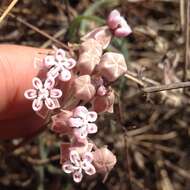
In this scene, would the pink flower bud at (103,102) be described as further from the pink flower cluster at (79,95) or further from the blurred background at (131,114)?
the blurred background at (131,114)

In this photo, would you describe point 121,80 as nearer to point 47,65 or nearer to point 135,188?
point 135,188

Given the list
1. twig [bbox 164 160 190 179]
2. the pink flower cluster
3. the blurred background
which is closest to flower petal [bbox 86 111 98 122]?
the pink flower cluster

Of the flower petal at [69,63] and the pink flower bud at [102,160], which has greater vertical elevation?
the flower petal at [69,63]

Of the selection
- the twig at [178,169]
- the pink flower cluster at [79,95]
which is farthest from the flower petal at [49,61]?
the twig at [178,169]

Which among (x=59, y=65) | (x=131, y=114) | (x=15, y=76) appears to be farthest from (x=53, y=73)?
(x=131, y=114)

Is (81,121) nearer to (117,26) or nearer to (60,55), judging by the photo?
(60,55)

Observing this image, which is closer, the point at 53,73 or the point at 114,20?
the point at 53,73

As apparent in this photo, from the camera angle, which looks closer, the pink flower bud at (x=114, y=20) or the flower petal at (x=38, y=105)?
the flower petal at (x=38, y=105)
